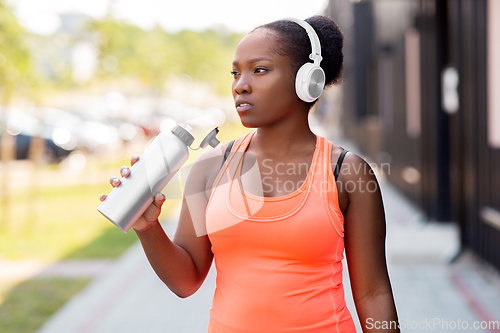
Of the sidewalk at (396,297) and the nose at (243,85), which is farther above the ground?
the nose at (243,85)

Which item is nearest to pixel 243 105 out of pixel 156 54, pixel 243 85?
pixel 243 85

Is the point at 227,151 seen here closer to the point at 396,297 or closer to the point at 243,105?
the point at 243,105

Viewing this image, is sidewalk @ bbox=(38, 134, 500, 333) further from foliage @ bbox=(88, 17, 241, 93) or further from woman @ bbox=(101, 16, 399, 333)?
foliage @ bbox=(88, 17, 241, 93)

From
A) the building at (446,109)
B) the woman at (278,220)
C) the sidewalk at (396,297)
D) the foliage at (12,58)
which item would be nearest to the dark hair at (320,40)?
the woman at (278,220)

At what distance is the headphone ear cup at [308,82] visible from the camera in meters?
1.58

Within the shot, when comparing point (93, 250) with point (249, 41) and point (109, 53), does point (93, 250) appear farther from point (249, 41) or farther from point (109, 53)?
point (109, 53)

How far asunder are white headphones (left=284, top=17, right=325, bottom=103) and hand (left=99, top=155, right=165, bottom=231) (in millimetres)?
508

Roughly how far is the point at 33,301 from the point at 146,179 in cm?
399

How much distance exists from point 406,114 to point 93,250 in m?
5.90

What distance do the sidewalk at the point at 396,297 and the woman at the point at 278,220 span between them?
271 cm

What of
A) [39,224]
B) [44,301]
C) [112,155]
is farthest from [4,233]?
[112,155]

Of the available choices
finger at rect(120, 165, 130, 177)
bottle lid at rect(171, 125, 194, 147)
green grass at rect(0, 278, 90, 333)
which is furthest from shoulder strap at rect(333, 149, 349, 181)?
green grass at rect(0, 278, 90, 333)

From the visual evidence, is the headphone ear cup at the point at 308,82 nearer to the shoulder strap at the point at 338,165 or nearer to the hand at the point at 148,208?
the shoulder strap at the point at 338,165

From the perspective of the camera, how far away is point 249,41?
5.21 ft
